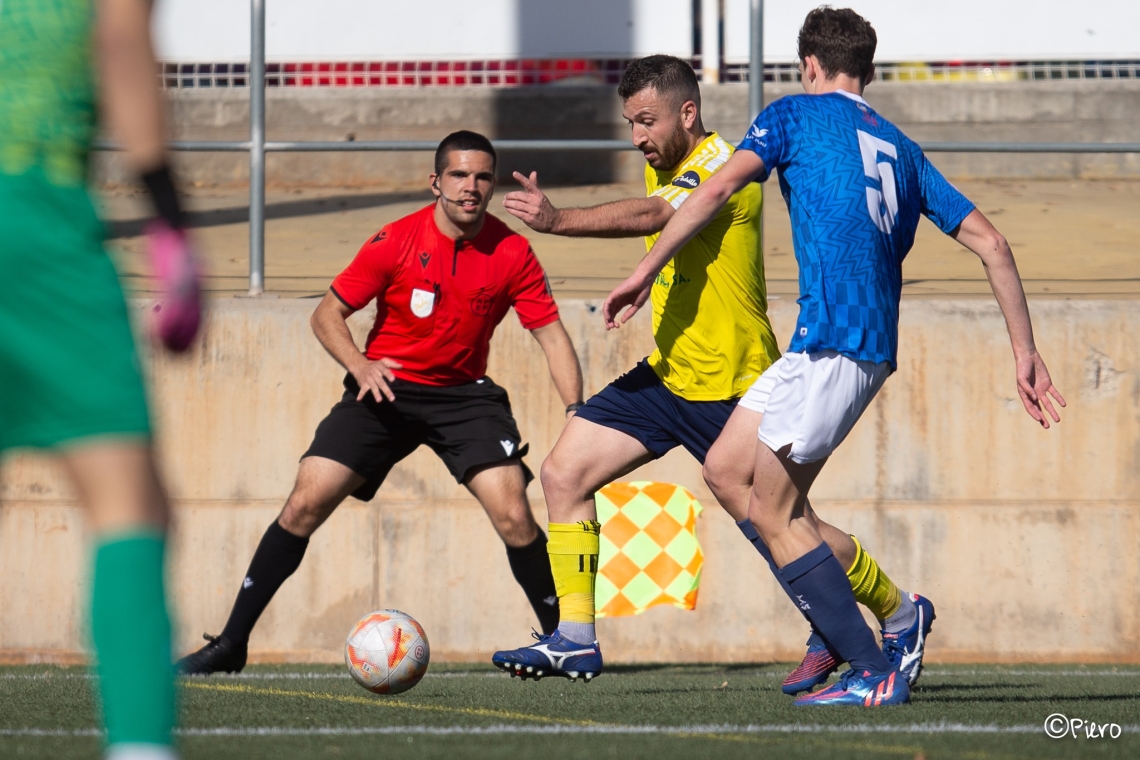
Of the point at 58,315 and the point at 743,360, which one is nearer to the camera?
the point at 58,315

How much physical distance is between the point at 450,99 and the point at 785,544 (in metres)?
7.24

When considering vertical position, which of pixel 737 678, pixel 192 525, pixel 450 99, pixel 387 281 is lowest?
pixel 737 678

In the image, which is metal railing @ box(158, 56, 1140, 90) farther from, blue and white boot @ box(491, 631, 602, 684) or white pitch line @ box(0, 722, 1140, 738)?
white pitch line @ box(0, 722, 1140, 738)

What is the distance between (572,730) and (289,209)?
6.65 m

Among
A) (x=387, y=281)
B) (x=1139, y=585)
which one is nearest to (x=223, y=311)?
(x=387, y=281)

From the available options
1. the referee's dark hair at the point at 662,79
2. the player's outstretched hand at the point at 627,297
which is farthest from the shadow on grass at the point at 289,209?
the player's outstretched hand at the point at 627,297

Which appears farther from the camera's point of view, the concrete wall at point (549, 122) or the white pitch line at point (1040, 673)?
the concrete wall at point (549, 122)

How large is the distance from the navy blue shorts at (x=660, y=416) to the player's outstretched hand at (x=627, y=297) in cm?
67

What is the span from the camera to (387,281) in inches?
240

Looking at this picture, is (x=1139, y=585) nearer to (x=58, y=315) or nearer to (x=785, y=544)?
(x=785, y=544)

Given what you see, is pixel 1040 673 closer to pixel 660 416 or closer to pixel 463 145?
pixel 660 416

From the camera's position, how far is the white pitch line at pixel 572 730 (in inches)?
160

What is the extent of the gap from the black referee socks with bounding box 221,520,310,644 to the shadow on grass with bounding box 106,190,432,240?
149 inches

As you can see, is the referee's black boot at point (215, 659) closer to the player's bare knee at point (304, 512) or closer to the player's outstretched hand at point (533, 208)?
the player's bare knee at point (304, 512)
